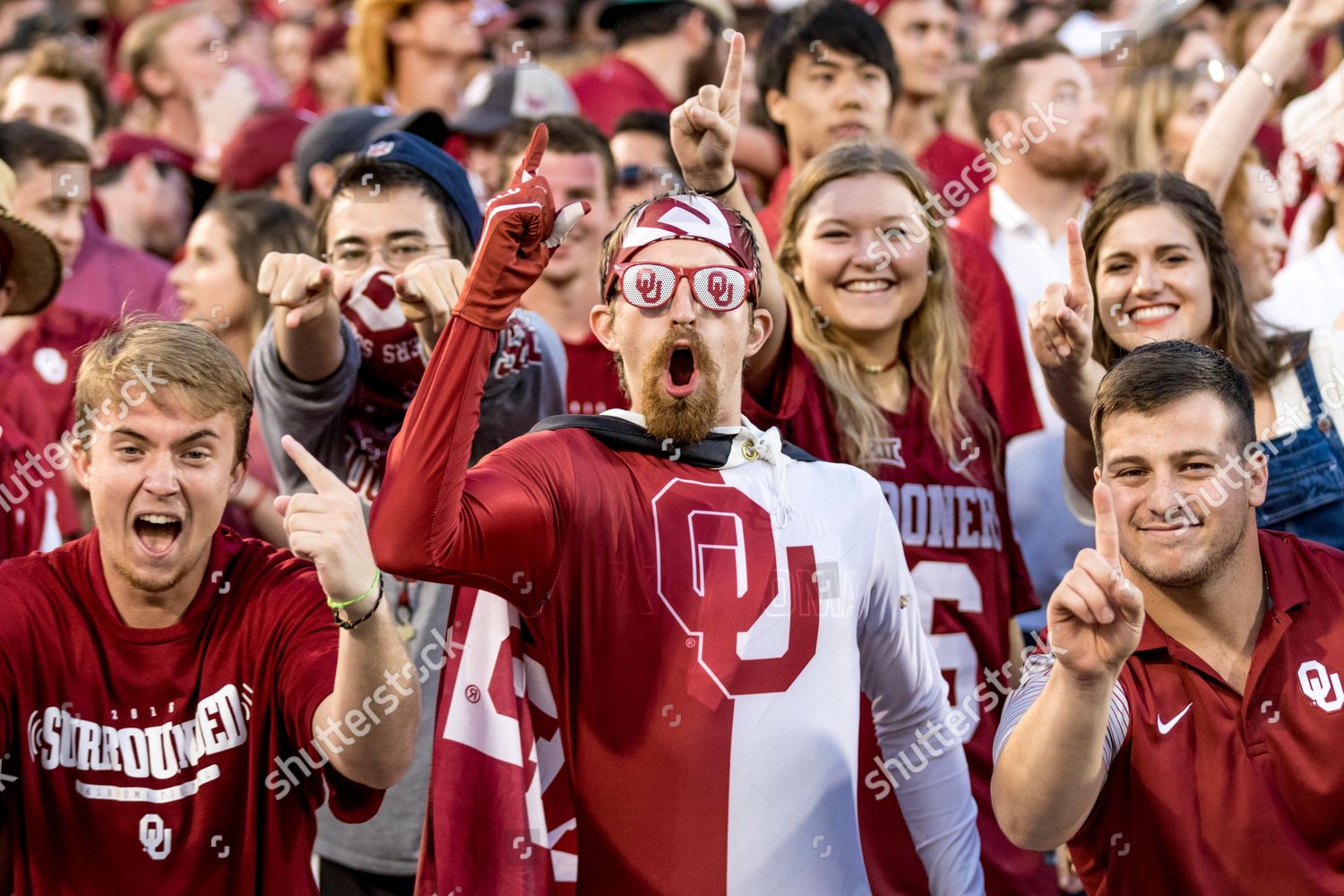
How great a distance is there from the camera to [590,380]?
5117 mm

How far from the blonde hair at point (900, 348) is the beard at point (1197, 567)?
3.31ft

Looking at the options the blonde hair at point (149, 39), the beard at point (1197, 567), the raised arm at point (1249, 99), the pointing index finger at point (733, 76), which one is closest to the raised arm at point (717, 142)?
the pointing index finger at point (733, 76)

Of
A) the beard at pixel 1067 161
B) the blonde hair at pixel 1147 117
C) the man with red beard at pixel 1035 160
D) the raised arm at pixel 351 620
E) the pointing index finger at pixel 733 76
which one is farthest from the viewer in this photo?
the blonde hair at pixel 1147 117

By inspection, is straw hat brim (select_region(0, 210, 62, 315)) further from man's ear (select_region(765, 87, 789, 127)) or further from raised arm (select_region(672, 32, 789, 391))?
man's ear (select_region(765, 87, 789, 127))

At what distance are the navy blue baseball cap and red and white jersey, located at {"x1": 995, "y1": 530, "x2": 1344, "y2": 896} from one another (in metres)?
2.06

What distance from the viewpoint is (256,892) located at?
3146mm

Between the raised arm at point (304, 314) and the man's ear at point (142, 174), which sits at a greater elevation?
the man's ear at point (142, 174)

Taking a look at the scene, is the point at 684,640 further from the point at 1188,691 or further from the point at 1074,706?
the point at 1188,691

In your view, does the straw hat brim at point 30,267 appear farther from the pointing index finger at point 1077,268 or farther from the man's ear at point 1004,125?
the man's ear at point 1004,125

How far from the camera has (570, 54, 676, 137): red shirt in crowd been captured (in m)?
7.51

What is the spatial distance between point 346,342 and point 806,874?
172 centimetres

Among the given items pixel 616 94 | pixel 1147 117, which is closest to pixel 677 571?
pixel 1147 117

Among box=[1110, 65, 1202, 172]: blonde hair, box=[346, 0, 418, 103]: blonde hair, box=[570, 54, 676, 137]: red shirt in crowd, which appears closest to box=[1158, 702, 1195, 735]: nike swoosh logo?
box=[1110, 65, 1202, 172]: blonde hair

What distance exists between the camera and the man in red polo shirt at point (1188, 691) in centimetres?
295
